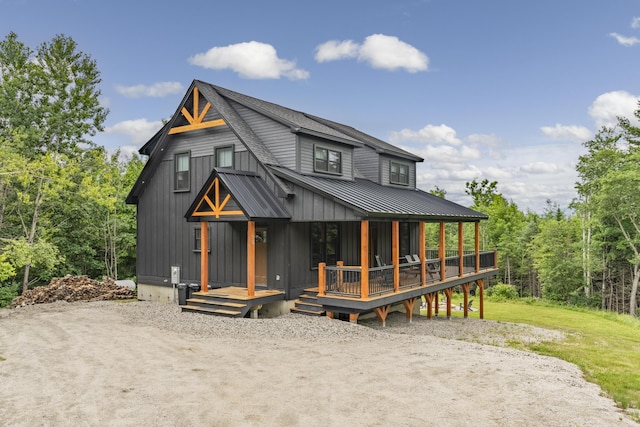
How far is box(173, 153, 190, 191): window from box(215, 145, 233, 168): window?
163 cm

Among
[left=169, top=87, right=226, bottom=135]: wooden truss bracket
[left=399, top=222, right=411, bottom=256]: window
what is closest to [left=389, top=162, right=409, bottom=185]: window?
[left=399, top=222, right=411, bottom=256]: window

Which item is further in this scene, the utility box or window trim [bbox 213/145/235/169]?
the utility box

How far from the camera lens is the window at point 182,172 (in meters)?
17.0

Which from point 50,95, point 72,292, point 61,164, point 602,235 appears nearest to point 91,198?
point 61,164

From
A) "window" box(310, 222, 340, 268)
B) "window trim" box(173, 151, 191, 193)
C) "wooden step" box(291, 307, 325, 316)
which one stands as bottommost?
"wooden step" box(291, 307, 325, 316)

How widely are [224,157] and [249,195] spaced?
126 inches

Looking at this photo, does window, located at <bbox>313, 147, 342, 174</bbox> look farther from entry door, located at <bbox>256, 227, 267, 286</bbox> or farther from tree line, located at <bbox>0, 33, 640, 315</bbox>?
tree line, located at <bbox>0, 33, 640, 315</bbox>

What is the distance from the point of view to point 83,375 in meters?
7.68

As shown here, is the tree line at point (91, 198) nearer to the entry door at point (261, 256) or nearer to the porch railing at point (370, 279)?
the entry door at point (261, 256)

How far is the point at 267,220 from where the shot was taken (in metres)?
13.4

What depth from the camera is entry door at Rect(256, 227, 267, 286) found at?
15055 millimetres

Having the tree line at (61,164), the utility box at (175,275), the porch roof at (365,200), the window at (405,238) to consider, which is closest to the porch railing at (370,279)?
the porch roof at (365,200)

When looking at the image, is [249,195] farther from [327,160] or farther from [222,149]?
[327,160]

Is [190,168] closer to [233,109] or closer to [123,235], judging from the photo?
[233,109]
